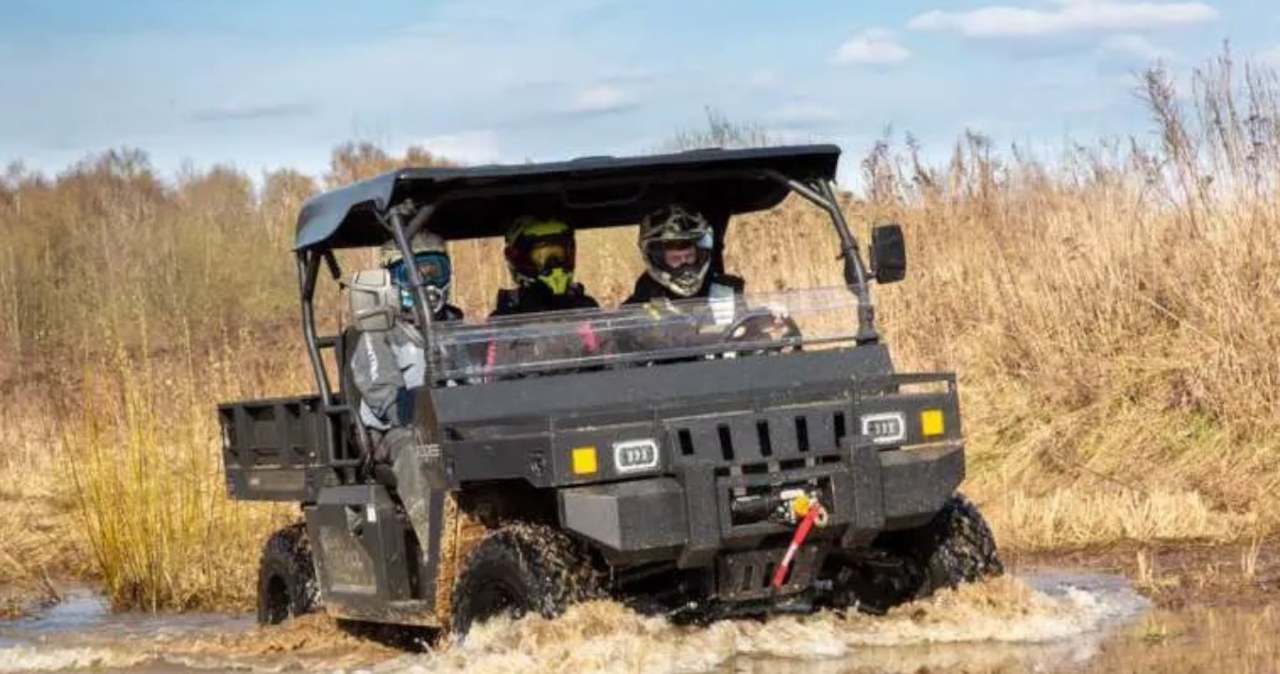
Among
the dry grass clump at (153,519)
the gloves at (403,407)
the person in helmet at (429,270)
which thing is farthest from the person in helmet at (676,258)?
the dry grass clump at (153,519)

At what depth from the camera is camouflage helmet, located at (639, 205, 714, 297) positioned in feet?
29.3

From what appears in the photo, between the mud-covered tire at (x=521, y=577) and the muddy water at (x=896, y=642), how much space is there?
6 centimetres

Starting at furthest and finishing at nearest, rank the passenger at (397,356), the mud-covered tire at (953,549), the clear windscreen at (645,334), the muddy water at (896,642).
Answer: the passenger at (397,356), the clear windscreen at (645,334), the mud-covered tire at (953,549), the muddy water at (896,642)

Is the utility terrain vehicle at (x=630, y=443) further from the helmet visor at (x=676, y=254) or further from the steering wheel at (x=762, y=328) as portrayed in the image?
the helmet visor at (x=676, y=254)

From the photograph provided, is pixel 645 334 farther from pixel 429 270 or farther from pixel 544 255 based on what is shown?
pixel 429 270

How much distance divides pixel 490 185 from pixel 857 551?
1.97 metres

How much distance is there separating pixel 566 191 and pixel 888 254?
1316 mm

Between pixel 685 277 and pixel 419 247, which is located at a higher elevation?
pixel 419 247

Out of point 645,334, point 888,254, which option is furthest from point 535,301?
point 888,254

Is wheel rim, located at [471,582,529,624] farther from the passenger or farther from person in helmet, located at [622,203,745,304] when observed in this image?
person in helmet, located at [622,203,745,304]

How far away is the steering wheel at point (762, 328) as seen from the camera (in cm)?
872

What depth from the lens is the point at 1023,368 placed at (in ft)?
47.5

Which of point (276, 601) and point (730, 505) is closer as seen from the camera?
point (730, 505)

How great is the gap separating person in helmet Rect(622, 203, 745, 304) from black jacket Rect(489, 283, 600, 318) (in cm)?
23
